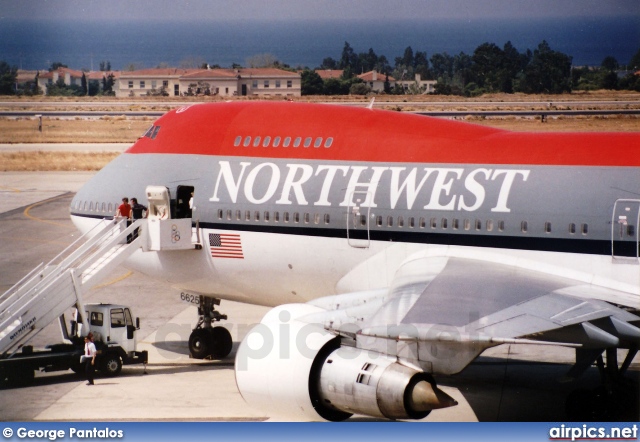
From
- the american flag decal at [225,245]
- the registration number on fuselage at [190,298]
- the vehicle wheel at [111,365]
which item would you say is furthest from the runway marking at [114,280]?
the american flag decal at [225,245]

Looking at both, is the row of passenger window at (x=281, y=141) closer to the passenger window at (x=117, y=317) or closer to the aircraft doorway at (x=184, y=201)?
the aircraft doorway at (x=184, y=201)

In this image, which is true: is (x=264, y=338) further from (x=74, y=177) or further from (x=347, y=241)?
(x=74, y=177)

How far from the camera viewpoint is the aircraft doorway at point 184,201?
2303 centimetres

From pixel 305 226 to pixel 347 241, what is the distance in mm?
1149

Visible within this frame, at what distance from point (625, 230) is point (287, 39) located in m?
48.6

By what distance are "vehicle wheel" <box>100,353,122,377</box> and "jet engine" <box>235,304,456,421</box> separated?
699 centimetres

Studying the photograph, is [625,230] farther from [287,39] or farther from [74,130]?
[74,130]

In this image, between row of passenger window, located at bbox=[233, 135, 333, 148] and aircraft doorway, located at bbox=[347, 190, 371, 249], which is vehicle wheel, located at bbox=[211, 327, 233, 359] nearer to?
row of passenger window, located at bbox=[233, 135, 333, 148]

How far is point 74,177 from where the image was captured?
63.7 meters

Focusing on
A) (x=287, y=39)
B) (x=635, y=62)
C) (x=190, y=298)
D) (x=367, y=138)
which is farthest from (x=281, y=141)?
(x=287, y=39)

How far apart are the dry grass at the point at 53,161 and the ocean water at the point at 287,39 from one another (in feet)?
25.7

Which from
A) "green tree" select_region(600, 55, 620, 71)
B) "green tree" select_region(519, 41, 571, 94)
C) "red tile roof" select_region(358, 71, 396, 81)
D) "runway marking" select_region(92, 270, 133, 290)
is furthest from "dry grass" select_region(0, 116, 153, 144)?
"runway marking" select_region(92, 270, 133, 290)

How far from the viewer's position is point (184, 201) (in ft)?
76.0

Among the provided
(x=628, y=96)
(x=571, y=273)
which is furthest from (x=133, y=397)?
(x=628, y=96)
